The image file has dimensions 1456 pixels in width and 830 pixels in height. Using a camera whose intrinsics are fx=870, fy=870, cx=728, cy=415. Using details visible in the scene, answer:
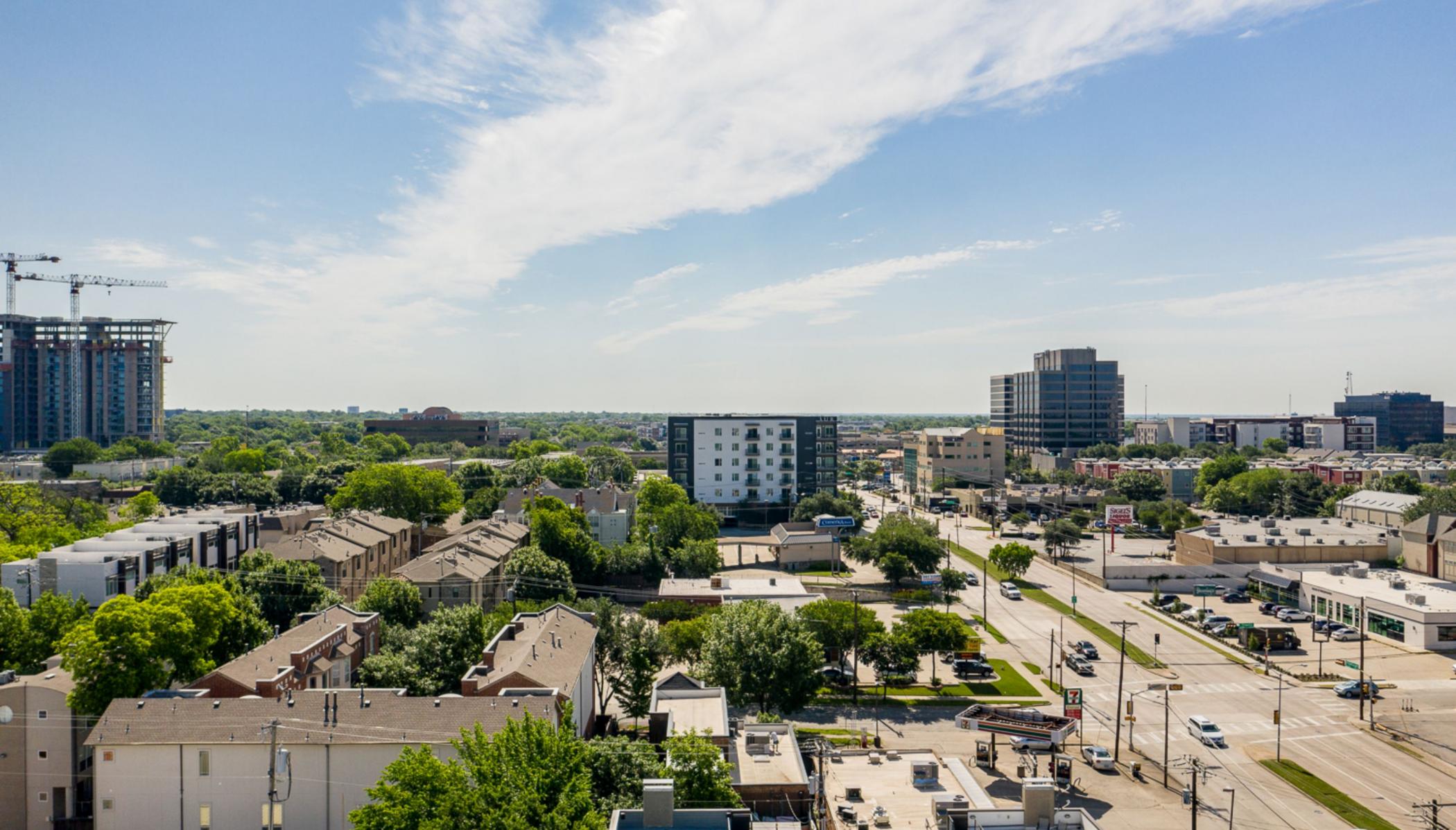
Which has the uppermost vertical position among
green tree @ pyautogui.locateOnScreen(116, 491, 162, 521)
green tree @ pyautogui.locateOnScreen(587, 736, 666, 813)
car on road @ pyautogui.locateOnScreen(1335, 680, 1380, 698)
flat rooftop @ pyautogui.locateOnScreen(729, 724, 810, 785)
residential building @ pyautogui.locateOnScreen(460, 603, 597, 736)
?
green tree @ pyautogui.locateOnScreen(116, 491, 162, 521)

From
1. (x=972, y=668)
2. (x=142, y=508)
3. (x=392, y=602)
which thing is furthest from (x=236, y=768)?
(x=142, y=508)

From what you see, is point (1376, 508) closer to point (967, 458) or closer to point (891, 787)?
point (967, 458)

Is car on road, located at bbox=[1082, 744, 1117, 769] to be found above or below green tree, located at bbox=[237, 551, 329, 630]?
below

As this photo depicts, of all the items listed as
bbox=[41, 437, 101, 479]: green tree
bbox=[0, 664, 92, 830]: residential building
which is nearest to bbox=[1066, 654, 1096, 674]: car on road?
bbox=[0, 664, 92, 830]: residential building

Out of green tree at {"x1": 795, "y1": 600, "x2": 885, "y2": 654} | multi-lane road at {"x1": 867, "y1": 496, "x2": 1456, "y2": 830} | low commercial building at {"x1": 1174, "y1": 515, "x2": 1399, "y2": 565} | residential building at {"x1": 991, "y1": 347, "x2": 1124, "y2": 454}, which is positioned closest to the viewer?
multi-lane road at {"x1": 867, "y1": 496, "x2": 1456, "y2": 830}

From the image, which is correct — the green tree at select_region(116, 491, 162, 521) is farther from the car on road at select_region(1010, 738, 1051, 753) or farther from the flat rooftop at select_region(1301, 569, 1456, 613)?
the flat rooftop at select_region(1301, 569, 1456, 613)

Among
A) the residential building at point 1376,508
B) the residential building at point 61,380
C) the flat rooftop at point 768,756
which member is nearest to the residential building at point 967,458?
the residential building at point 1376,508

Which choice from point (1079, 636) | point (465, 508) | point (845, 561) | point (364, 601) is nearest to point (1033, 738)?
point (1079, 636)

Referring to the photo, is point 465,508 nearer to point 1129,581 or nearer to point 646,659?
point 646,659
